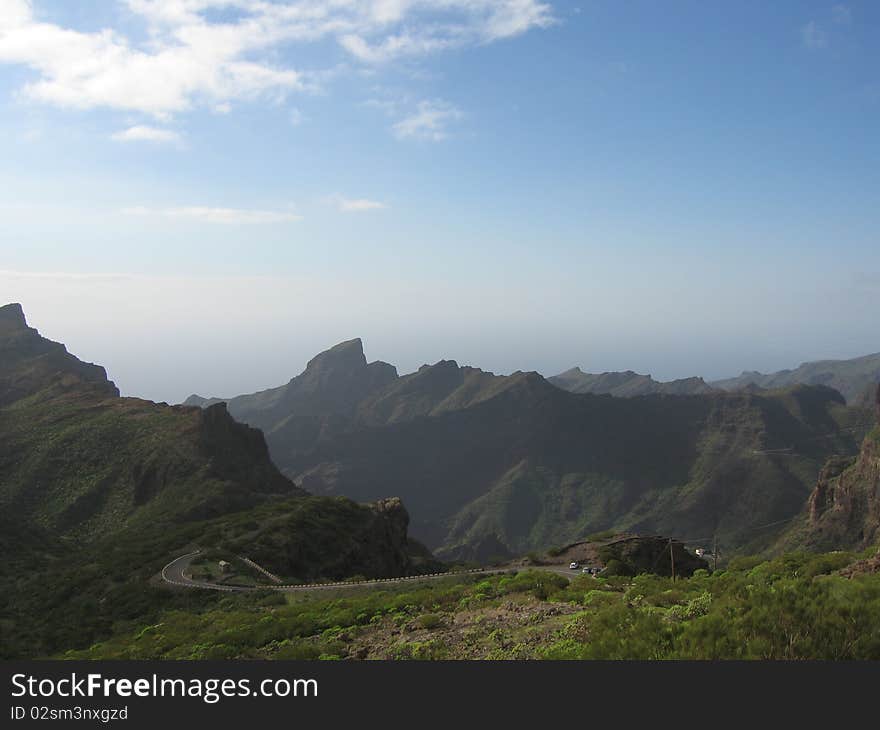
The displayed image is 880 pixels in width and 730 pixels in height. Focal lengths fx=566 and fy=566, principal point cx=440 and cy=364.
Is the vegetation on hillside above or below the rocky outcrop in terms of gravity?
below

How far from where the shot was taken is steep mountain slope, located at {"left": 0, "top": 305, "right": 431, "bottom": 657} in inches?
1558

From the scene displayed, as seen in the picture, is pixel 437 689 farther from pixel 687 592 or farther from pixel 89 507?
pixel 89 507

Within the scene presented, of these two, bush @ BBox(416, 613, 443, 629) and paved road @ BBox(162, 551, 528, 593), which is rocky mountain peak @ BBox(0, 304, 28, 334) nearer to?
paved road @ BBox(162, 551, 528, 593)

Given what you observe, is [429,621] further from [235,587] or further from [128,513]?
[128,513]

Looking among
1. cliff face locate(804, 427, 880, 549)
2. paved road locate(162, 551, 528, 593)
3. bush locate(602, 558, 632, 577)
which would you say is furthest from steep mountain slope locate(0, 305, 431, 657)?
cliff face locate(804, 427, 880, 549)

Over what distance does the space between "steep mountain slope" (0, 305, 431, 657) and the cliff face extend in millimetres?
104335

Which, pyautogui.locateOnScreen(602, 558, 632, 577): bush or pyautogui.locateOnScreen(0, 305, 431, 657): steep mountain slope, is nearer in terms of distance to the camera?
pyautogui.locateOnScreen(602, 558, 632, 577): bush

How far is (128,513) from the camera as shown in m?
75.0

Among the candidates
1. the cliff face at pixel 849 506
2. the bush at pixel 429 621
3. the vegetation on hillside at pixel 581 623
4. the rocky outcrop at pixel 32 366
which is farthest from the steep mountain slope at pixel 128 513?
the cliff face at pixel 849 506

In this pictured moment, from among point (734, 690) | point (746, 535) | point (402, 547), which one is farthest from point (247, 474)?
point (746, 535)

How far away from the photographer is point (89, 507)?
77.9 m

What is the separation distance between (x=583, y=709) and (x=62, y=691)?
9.00 meters

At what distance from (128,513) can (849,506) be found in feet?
497

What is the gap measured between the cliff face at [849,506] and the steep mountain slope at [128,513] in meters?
104
